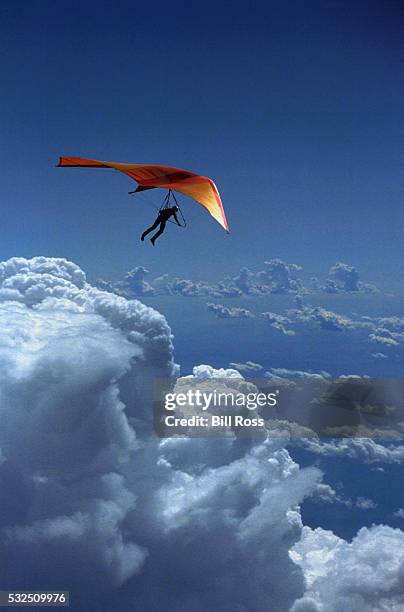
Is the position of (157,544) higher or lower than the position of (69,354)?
lower

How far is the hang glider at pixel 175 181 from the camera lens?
390 cm

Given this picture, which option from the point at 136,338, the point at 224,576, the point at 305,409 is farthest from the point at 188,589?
the point at 136,338

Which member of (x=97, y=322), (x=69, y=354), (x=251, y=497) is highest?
(x=97, y=322)

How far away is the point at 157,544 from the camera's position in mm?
9969

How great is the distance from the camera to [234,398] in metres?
6.69

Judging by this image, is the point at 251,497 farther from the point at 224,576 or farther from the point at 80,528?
the point at 80,528

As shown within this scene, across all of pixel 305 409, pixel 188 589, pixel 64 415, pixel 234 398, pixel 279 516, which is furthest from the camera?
pixel 279 516

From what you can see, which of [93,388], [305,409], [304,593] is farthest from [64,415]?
[304,593]

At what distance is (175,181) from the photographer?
414 cm

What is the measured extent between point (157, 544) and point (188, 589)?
1.87 m

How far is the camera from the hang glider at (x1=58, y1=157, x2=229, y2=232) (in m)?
3.90

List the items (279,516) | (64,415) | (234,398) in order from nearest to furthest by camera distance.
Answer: (234,398) < (64,415) < (279,516)

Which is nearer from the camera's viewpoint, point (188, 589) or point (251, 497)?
point (188, 589)

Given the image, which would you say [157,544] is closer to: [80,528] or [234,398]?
[80,528]
